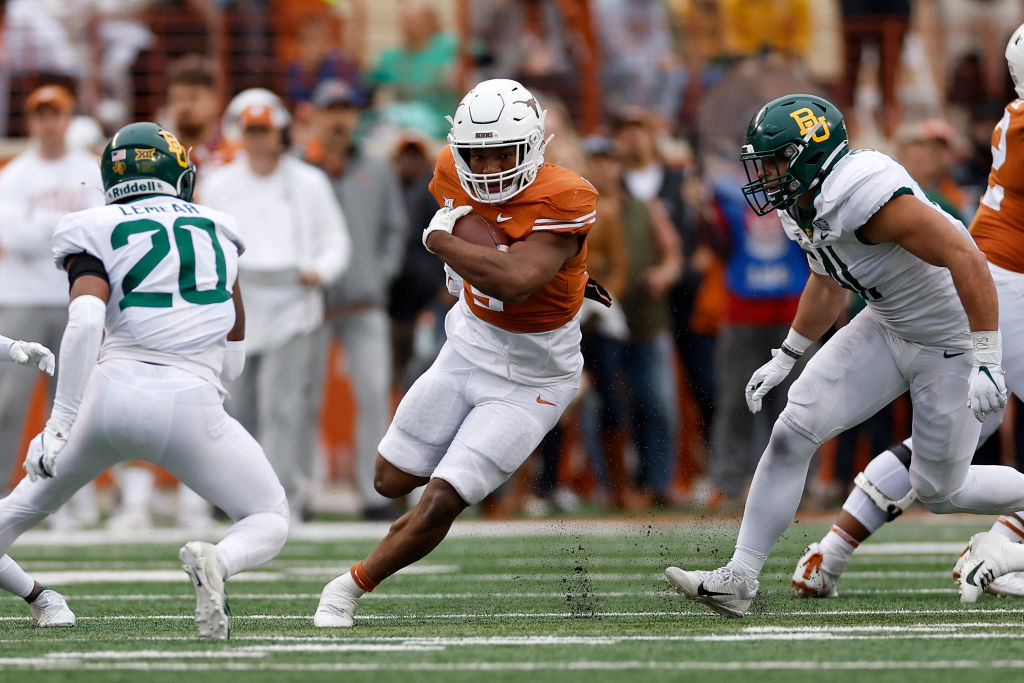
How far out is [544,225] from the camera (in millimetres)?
5074

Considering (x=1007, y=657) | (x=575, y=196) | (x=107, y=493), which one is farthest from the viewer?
(x=107, y=493)

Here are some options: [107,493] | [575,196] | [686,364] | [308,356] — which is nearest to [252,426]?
[308,356]

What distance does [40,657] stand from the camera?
13.9 ft

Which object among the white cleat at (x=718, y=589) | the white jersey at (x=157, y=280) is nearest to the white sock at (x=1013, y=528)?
the white cleat at (x=718, y=589)

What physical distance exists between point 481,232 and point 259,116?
440 cm

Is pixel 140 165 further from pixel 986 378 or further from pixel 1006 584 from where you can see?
pixel 1006 584

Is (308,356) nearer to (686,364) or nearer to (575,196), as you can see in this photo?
(686,364)

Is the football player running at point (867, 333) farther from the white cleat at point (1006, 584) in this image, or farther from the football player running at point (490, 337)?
the football player running at point (490, 337)

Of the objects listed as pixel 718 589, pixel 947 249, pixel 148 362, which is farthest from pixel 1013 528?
pixel 148 362

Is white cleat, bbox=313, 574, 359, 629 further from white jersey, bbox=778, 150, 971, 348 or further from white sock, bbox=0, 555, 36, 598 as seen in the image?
white jersey, bbox=778, 150, 971, 348

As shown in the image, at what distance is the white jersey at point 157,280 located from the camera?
16.5 feet

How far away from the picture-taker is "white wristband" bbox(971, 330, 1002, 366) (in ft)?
16.3

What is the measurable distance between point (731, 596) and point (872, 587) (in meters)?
1.12

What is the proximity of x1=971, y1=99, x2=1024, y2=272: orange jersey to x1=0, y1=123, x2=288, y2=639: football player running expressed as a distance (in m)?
2.73
